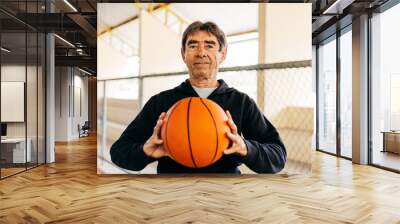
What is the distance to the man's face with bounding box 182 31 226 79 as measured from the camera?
5.27 metres

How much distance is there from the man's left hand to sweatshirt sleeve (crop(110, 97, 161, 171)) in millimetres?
1111

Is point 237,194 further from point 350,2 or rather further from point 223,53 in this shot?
point 350,2

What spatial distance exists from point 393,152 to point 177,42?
180 inches

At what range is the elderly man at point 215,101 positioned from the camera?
519cm

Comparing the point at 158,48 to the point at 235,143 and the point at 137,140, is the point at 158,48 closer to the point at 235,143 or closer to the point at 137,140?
the point at 137,140

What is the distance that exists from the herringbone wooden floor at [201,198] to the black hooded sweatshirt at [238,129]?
19cm

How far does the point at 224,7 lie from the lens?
548 centimetres

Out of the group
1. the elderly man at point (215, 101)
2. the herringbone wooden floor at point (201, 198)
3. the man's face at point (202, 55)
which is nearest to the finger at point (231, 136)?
the elderly man at point (215, 101)

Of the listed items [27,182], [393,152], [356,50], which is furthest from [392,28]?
[27,182]

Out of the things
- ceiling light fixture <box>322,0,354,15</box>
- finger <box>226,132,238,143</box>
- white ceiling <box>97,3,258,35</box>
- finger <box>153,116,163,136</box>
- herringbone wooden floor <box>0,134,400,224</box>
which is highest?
ceiling light fixture <box>322,0,354,15</box>

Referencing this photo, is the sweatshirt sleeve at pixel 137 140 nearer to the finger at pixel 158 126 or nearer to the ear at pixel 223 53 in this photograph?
the finger at pixel 158 126

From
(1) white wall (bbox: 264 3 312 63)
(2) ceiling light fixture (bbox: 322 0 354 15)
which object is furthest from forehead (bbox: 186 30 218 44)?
(2) ceiling light fixture (bbox: 322 0 354 15)

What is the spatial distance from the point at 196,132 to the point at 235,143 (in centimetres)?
68

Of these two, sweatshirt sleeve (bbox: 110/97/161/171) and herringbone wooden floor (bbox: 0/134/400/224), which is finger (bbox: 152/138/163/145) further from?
herringbone wooden floor (bbox: 0/134/400/224)
